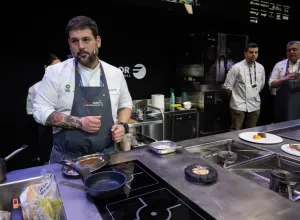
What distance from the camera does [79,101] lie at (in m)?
1.69

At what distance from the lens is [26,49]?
3492 mm

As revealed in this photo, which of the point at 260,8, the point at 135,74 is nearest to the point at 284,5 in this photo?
the point at 260,8

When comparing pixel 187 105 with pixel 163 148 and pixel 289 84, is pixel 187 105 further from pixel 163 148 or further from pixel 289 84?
pixel 163 148

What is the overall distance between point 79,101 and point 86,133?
9.6 inches

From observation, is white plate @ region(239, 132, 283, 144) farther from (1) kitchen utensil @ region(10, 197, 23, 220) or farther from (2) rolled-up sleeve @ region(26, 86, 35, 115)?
(2) rolled-up sleeve @ region(26, 86, 35, 115)

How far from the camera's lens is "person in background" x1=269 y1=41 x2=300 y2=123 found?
3691 millimetres

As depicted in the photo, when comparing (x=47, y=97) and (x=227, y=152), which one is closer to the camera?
(x=227, y=152)

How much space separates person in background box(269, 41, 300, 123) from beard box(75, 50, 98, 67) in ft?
10.7

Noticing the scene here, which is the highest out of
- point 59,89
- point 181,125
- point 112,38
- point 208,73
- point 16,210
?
point 112,38

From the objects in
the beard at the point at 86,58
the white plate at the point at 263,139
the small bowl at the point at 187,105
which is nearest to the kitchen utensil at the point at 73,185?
the beard at the point at 86,58

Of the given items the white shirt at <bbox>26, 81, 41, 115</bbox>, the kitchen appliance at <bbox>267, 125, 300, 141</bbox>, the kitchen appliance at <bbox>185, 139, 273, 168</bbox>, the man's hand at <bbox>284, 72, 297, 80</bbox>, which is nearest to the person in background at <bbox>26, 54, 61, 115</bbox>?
the white shirt at <bbox>26, 81, 41, 115</bbox>

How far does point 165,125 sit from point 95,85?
2486mm

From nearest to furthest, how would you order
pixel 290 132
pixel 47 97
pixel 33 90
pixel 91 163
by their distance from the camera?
pixel 91 163 → pixel 47 97 → pixel 290 132 → pixel 33 90

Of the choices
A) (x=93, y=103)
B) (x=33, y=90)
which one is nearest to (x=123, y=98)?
(x=93, y=103)
